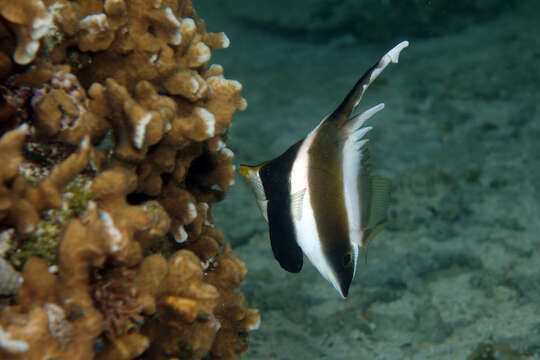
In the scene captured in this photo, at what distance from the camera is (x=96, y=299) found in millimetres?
1534

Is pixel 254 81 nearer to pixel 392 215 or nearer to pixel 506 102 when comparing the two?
pixel 506 102

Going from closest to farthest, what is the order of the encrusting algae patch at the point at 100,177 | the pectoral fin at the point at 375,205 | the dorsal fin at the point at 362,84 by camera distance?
the encrusting algae patch at the point at 100,177
the dorsal fin at the point at 362,84
the pectoral fin at the point at 375,205

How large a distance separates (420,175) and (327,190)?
12.4 feet

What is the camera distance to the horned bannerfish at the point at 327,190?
1.88 meters

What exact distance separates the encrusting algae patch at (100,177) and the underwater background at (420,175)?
1.55 meters

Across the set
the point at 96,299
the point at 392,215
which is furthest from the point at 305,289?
the point at 96,299

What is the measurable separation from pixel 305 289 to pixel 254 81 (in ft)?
21.0

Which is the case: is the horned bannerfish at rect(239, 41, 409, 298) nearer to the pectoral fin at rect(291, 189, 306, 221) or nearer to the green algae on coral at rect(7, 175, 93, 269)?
the pectoral fin at rect(291, 189, 306, 221)

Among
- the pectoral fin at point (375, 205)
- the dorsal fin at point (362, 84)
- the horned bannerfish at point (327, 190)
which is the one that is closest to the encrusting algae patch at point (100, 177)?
the horned bannerfish at point (327, 190)

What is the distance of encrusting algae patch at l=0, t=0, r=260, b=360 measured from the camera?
1422 mm

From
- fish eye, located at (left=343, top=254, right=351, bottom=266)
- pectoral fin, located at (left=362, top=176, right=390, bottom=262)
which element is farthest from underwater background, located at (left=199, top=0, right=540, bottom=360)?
pectoral fin, located at (left=362, top=176, right=390, bottom=262)

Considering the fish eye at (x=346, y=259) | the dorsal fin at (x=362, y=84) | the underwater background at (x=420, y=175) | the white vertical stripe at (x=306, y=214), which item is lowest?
the underwater background at (x=420, y=175)

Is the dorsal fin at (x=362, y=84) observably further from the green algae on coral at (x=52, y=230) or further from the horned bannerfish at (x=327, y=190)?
the green algae on coral at (x=52, y=230)

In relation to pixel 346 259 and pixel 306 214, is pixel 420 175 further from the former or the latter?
pixel 306 214
